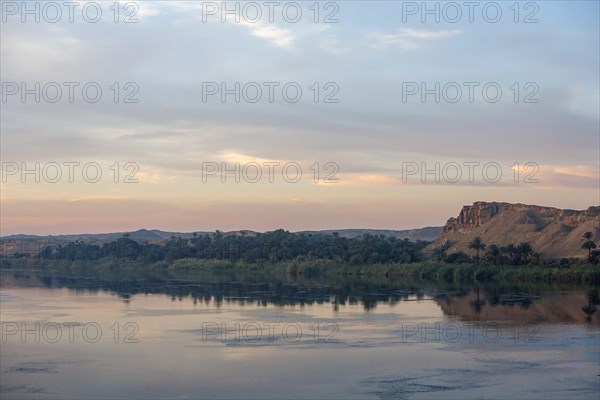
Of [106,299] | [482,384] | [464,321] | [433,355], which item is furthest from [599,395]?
[106,299]

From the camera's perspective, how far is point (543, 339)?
78.8 feet

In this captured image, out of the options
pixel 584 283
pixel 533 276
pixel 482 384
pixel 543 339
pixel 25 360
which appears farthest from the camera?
pixel 533 276

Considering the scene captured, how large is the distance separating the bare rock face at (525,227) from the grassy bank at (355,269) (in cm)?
1623

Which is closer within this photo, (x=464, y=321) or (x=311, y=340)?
(x=311, y=340)

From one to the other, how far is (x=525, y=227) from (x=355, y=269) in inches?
1197

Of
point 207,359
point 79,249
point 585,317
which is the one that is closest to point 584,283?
point 585,317

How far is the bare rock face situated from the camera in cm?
7712

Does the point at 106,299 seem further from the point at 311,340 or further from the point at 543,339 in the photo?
the point at 543,339

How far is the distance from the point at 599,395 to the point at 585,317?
14897 mm

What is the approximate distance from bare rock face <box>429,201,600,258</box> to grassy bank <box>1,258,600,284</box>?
53.2 feet

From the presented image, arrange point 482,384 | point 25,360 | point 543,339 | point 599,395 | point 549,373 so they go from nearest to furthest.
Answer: point 599,395 < point 482,384 < point 549,373 < point 25,360 < point 543,339

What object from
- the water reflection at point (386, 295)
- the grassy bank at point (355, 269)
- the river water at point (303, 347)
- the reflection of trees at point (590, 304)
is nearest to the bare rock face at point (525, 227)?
the grassy bank at point (355, 269)

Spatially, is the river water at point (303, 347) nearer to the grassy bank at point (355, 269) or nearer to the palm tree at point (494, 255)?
the grassy bank at point (355, 269)

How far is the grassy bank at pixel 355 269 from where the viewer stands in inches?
2112
